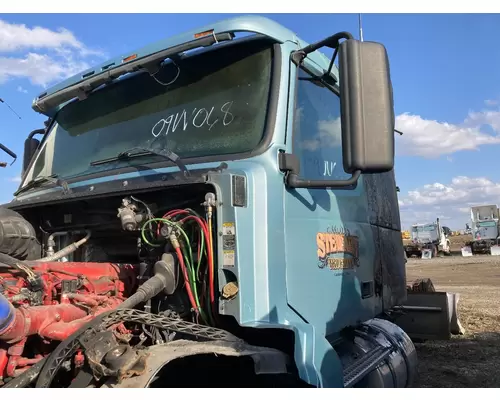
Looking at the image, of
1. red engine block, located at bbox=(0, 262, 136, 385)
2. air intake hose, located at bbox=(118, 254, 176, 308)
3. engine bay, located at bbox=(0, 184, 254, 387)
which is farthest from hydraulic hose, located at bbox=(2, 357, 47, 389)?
air intake hose, located at bbox=(118, 254, 176, 308)

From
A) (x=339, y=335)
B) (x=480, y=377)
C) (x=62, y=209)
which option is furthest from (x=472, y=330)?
(x=62, y=209)

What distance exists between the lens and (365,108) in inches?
96.7

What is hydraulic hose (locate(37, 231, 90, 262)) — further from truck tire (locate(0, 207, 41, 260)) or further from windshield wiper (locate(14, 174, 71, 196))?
windshield wiper (locate(14, 174, 71, 196))

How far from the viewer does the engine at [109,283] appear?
6.88 ft

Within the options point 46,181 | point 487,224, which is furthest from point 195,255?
point 487,224

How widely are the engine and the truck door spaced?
51 centimetres

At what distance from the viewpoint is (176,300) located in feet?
8.85

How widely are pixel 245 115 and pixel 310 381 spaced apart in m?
1.46

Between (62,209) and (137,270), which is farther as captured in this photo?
(62,209)

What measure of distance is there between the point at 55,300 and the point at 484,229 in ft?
108

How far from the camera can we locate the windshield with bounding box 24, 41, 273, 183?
2.83 m

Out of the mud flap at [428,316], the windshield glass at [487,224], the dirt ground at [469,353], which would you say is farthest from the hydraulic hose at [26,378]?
the windshield glass at [487,224]

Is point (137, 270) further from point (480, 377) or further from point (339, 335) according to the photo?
point (480, 377)

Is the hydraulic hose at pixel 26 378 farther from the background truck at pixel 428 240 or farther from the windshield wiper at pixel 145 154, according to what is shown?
the background truck at pixel 428 240
